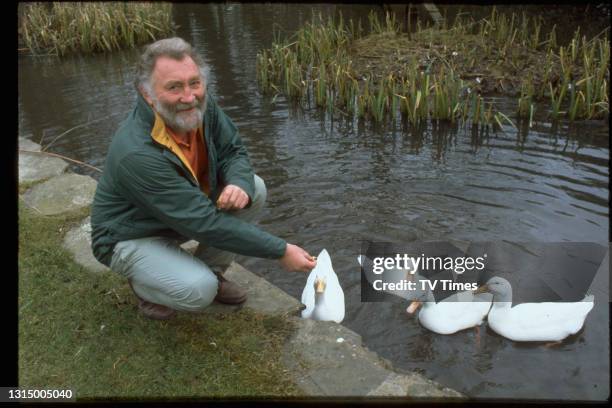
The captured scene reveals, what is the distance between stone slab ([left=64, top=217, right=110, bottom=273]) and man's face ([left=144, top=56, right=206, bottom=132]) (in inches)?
51.9

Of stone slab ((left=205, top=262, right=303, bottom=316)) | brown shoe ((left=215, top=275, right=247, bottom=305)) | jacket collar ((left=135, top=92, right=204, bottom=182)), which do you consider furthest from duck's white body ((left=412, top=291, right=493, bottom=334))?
jacket collar ((left=135, top=92, right=204, bottom=182))

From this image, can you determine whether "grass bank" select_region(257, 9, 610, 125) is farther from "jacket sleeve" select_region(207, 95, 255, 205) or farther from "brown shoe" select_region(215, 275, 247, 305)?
"brown shoe" select_region(215, 275, 247, 305)

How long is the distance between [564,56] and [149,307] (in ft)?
17.9

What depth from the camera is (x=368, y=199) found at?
446 centimetres

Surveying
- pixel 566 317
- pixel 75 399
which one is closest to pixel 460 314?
pixel 566 317

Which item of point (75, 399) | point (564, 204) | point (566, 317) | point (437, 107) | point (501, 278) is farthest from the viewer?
point (437, 107)

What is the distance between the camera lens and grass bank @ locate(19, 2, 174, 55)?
8.59 metres

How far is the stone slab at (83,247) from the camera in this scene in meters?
3.33

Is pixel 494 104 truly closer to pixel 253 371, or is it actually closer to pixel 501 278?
pixel 501 278

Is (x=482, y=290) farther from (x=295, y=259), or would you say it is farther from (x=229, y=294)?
(x=229, y=294)

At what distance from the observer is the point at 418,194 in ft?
14.8

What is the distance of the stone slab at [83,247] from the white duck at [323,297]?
1.28 meters

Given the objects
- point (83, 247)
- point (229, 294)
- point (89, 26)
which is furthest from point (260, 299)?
point (89, 26)

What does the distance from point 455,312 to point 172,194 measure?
1.74 metres
